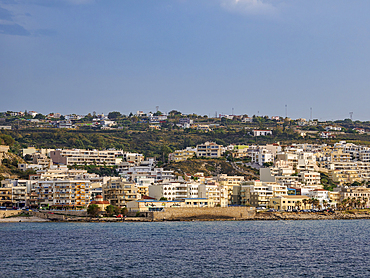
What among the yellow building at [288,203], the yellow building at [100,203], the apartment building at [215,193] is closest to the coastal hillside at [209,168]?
the apartment building at [215,193]

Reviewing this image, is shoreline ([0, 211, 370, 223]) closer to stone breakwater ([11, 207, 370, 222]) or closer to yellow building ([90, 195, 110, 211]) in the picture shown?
stone breakwater ([11, 207, 370, 222])

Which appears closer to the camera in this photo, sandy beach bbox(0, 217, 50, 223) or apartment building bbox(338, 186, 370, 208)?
sandy beach bbox(0, 217, 50, 223)

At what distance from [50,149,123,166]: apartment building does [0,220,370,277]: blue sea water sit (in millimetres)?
62549

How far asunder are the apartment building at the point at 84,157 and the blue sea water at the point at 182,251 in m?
62.5

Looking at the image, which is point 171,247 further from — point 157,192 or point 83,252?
point 157,192

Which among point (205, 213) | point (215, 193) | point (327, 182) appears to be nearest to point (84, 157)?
point (215, 193)

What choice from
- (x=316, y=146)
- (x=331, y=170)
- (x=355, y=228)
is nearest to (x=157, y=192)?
(x=355, y=228)

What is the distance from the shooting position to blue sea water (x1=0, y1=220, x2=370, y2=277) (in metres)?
38.4

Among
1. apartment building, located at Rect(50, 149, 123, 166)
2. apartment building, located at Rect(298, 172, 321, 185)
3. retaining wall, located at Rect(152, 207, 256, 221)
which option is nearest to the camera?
retaining wall, located at Rect(152, 207, 256, 221)

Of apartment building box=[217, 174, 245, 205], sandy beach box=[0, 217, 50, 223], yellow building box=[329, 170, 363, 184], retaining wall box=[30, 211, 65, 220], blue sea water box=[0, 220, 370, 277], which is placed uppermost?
yellow building box=[329, 170, 363, 184]

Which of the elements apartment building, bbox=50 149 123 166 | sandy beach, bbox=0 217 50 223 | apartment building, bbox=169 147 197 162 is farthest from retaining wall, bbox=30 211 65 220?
apartment building, bbox=169 147 197 162

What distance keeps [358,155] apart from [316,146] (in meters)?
10.7

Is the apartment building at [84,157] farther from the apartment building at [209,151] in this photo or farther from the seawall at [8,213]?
the seawall at [8,213]

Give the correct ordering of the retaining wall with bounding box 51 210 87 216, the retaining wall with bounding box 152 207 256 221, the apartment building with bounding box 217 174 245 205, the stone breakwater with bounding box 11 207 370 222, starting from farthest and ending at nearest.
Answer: the apartment building with bounding box 217 174 245 205 < the retaining wall with bounding box 51 210 87 216 < the retaining wall with bounding box 152 207 256 221 < the stone breakwater with bounding box 11 207 370 222
